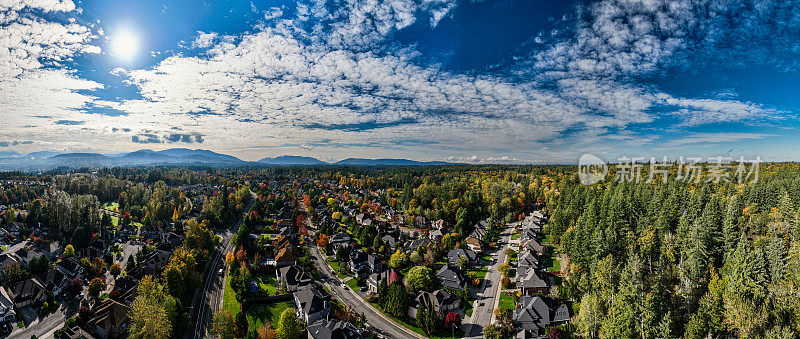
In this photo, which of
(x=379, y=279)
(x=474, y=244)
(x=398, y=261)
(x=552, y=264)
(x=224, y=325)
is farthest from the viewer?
(x=474, y=244)

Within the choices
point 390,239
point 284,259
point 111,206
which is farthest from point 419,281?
point 111,206

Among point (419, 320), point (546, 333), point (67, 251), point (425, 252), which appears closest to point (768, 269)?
point (546, 333)

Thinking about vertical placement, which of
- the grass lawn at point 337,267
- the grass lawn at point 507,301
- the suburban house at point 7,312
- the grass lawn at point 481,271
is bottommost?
the suburban house at point 7,312

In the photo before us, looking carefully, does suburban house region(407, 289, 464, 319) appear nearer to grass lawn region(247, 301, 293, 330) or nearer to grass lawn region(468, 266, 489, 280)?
grass lawn region(468, 266, 489, 280)

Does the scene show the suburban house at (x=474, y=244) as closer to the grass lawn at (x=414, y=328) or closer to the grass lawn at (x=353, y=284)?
the grass lawn at (x=353, y=284)

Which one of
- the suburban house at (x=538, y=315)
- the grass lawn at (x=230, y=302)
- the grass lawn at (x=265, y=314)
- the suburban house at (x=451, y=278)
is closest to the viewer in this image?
the suburban house at (x=538, y=315)

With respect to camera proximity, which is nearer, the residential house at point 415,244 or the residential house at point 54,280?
the residential house at point 54,280

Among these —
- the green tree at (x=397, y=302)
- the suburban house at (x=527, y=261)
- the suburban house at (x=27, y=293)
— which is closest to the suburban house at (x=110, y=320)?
the suburban house at (x=27, y=293)

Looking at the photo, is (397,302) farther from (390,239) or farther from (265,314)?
(390,239)
